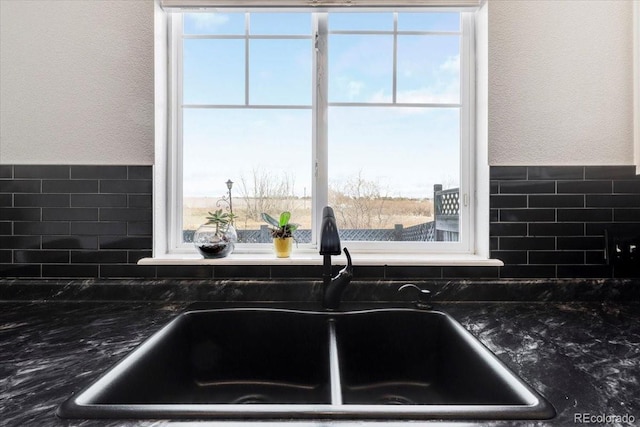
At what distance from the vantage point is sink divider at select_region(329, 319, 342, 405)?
32.1 inches

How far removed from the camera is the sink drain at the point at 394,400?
1.13 metres

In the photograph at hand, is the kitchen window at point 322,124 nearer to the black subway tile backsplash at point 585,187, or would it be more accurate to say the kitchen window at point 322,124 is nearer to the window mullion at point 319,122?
the window mullion at point 319,122

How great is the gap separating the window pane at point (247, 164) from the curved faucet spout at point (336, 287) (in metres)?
0.42

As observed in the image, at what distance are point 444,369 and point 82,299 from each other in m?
1.32

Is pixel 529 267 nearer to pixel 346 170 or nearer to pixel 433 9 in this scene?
pixel 346 170

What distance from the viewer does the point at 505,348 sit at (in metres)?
0.96

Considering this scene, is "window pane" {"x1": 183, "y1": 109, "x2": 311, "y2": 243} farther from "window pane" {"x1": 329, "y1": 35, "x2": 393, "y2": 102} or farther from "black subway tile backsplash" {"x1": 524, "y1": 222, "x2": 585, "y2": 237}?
"black subway tile backsplash" {"x1": 524, "y1": 222, "x2": 585, "y2": 237}

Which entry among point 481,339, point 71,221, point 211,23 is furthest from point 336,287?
point 211,23

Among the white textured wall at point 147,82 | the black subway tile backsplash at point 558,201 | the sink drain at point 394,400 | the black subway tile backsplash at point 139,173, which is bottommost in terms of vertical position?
the sink drain at point 394,400

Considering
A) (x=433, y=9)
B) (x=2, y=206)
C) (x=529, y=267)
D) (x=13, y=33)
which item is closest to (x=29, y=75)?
(x=13, y=33)

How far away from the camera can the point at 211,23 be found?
5.45 ft

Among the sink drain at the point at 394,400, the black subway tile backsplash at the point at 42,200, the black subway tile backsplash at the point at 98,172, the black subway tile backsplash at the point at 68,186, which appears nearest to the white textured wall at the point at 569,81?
the sink drain at the point at 394,400

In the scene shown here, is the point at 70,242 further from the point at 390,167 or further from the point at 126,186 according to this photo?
the point at 390,167

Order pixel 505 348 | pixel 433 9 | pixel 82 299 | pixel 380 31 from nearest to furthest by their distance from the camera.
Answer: pixel 505 348 < pixel 82 299 < pixel 433 9 < pixel 380 31
